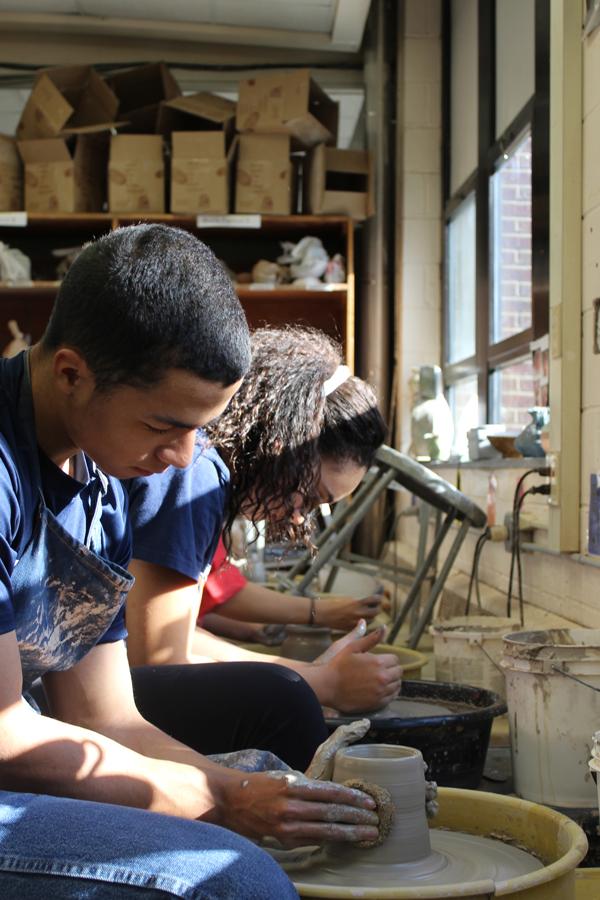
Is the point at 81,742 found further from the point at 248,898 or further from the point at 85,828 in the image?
the point at 248,898

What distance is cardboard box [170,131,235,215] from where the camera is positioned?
4980 mm

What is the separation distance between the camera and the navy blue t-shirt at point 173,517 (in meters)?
1.79

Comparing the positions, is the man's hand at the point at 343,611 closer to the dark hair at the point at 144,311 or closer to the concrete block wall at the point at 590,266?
the concrete block wall at the point at 590,266

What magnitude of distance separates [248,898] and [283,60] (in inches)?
208

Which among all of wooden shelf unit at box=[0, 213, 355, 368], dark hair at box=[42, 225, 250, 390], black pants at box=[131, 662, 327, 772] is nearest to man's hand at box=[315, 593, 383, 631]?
black pants at box=[131, 662, 327, 772]

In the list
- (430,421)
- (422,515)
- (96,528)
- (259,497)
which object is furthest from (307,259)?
(96,528)

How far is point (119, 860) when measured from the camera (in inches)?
40.5

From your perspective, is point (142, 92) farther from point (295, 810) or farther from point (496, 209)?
point (295, 810)

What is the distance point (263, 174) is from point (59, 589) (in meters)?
3.99

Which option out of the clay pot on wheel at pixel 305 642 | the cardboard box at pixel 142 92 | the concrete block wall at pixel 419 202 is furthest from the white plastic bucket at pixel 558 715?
the cardboard box at pixel 142 92

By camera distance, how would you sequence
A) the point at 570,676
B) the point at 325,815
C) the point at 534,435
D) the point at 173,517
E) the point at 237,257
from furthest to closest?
the point at 237,257 < the point at 534,435 < the point at 570,676 < the point at 173,517 < the point at 325,815

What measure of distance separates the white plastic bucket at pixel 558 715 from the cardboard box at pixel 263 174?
345cm

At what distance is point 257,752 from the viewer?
1602 mm

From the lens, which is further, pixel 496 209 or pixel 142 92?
pixel 142 92
